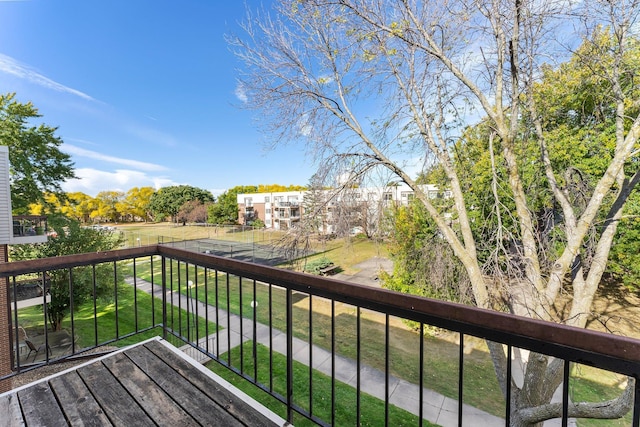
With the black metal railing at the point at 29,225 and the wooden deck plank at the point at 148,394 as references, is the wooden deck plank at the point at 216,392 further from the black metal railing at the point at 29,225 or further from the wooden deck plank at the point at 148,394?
the black metal railing at the point at 29,225

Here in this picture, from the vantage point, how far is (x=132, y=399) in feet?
4.90

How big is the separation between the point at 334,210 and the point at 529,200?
4262 mm

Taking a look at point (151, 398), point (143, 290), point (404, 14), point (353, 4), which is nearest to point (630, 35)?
point (404, 14)

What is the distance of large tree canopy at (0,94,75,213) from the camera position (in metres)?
13.4

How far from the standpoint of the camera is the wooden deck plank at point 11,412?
1330mm

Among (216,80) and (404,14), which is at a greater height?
(216,80)

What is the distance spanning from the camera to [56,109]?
16.7 metres

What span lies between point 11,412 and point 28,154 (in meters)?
18.4

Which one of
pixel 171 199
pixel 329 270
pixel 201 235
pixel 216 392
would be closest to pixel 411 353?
pixel 329 270

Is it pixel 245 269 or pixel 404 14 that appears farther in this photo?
pixel 404 14

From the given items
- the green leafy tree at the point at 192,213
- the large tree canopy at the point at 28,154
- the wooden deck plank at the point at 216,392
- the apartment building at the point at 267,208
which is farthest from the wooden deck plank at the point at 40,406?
the green leafy tree at the point at 192,213

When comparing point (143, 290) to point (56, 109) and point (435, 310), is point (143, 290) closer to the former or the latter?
point (56, 109)

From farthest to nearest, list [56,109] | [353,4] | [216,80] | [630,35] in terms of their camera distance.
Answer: [56,109] < [216,80] < [353,4] < [630,35]

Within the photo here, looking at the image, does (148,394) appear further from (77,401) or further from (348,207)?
(348,207)
